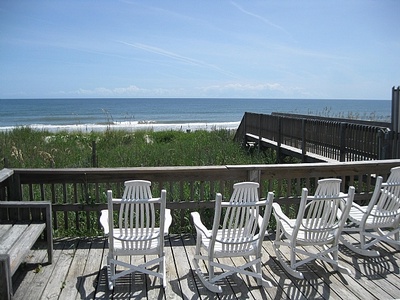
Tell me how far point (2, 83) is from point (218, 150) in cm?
8608

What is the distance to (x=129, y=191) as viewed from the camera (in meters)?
3.86

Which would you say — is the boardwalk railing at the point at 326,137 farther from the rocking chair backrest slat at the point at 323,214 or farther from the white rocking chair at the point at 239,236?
the white rocking chair at the point at 239,236

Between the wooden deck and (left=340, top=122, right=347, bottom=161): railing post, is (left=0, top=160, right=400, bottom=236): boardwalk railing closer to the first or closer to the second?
the wooden deck

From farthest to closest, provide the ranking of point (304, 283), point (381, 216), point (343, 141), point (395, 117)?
1. point (343, 141)
2. point (395, 117)
3. point (381, 216)
4. point (304, 283)

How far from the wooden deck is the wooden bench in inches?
12.8

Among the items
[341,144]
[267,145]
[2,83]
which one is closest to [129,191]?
[341,144]

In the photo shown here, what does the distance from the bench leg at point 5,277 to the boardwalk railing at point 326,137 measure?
23.9ft

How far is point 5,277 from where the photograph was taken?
126 inches

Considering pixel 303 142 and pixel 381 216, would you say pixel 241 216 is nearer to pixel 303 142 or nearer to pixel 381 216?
pixel 381 216

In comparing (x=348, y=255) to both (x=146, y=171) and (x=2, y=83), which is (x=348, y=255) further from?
(x=2, y=83)

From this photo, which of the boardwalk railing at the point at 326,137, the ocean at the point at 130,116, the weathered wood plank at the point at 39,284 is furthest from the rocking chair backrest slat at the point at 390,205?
the ocean at the point at 130,116

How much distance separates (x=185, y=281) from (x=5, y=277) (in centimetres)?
165

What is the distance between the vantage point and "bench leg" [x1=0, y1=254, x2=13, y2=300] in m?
3.18

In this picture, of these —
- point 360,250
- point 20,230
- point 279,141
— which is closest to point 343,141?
point 279,141
